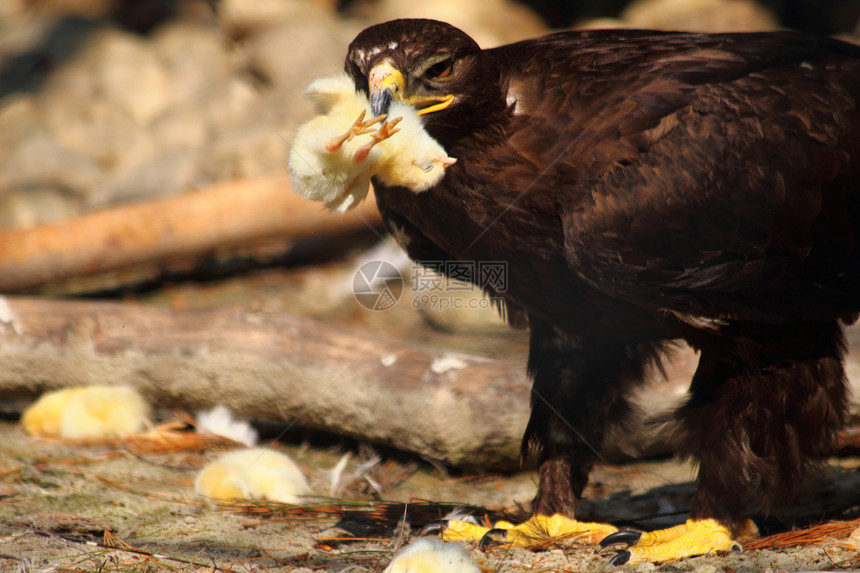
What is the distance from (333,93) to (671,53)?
3.42 feet

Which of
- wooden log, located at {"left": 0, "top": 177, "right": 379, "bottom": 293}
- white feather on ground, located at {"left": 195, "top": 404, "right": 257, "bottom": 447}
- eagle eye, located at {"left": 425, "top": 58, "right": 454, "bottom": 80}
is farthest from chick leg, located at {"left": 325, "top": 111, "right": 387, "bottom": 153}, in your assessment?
wooden log, located at {"left": 0, "top": 177, "right": 379, "bottom": 293}

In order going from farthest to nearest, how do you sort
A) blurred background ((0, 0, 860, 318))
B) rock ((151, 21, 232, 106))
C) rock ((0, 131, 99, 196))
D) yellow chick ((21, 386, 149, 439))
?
rock ((151, 21, 232, 106)) → rock ((0, 131, 99, 196)) → blurred background ((0, 0, 860, 318)) → yellow chick ((21, 386, 149, 439))

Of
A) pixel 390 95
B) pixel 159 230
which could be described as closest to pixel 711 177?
pixel 390 95

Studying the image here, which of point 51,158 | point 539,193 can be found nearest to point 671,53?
point 539,193

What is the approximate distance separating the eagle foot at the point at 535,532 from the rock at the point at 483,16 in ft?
17.7

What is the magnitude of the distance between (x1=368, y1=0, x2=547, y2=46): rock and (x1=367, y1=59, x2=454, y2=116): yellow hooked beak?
5.32 metres

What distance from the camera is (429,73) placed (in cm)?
239

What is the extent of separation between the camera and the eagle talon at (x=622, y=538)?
8.86 feet

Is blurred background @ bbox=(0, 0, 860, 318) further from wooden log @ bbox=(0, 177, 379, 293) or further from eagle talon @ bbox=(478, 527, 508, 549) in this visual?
eagle talon @ bbox=(478, 527, 508, 549)

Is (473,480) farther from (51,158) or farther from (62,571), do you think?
(51,158)

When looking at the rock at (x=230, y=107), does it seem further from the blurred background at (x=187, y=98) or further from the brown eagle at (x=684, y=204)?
the brown eagle at (x=684, y=204)

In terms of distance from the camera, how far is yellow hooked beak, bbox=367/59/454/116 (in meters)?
2.31

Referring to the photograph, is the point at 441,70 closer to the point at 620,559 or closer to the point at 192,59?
the point at 620,559

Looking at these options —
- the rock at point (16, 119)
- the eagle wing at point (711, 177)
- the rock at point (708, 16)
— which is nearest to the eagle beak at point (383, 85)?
the eagle wing at point (711, 177)
